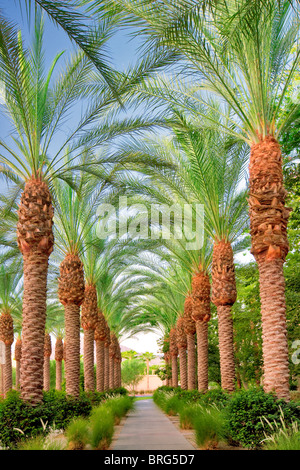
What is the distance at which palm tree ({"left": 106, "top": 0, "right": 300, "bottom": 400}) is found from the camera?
11.5 m

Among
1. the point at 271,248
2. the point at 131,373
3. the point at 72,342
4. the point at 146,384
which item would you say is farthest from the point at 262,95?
the point at 146,384

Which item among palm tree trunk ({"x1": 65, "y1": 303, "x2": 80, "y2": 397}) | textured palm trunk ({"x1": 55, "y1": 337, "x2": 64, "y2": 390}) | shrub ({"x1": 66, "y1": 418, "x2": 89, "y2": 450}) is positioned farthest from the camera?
textured palm trunk ({"x1": 55, "y1": 337, "x2": 64, "y2": 390})

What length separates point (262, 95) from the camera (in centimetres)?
1276

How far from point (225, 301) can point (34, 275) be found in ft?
22.5

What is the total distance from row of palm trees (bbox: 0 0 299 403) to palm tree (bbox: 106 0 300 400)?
30mm

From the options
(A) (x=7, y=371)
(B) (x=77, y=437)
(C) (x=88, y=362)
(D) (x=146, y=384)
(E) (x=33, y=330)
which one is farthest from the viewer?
(D) (x=146, y=384)

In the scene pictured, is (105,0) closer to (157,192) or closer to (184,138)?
(184,138)

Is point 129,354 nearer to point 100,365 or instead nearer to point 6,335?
point 6,335

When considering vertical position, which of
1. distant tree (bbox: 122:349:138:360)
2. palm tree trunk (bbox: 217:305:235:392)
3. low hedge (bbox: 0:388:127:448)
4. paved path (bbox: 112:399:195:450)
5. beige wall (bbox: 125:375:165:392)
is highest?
palm tree trunk (bbox: 217:305:235:392)

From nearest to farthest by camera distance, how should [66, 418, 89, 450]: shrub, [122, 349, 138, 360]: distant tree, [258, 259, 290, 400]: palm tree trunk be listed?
[66, 418, 89, 450]: shrub < [258, 259, 290, 400]: palm tree trunk < [122, 349, 138, 360]: distant tree

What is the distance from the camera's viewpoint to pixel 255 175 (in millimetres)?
12672

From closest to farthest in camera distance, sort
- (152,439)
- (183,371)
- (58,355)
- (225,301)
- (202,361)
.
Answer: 1. (152,439)
2. (225,301)
3. (202,361)
4. (183,371)
5. (58,355)

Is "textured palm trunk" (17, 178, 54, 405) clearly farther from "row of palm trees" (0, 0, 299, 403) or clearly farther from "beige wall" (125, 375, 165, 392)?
"beige wall" (125, 375, 165, 392)

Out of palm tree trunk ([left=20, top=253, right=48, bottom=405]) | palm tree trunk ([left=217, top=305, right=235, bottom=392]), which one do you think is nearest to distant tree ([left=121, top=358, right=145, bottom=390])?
palm tree trunk ([left=217, top=305, right=235, bottom=392])
